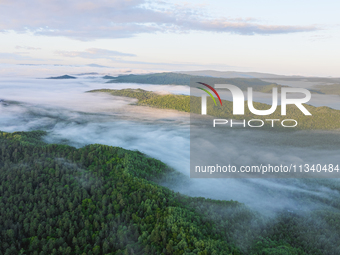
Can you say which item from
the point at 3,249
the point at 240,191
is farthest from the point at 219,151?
the point at 3,249

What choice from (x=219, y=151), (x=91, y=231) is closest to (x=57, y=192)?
(x=91, y=231)

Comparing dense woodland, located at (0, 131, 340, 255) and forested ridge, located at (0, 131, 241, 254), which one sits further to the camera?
dense woodland, located at (0, 131, 340, 255)

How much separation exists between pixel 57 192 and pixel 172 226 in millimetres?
24396

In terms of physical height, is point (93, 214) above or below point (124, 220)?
above

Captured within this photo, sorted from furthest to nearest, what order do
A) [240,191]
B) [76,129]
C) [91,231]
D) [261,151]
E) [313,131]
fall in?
[76,129] → [313,131] → [261,151] → [240,191] → [91,231]

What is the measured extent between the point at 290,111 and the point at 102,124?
122 m

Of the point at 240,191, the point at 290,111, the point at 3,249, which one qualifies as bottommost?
the point at 240,191

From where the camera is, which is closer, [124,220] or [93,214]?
[124,220]

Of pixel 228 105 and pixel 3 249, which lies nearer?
pixel 3 249

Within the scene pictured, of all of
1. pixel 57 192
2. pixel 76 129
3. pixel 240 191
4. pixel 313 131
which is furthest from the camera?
pixel 76 129

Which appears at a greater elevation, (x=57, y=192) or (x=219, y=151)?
(x=57, y=192)

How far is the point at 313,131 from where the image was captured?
5645 inches

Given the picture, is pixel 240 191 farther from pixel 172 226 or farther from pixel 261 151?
pixel 261 151

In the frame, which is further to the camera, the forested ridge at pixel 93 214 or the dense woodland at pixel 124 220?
the dense woodland at pixel 124 220
